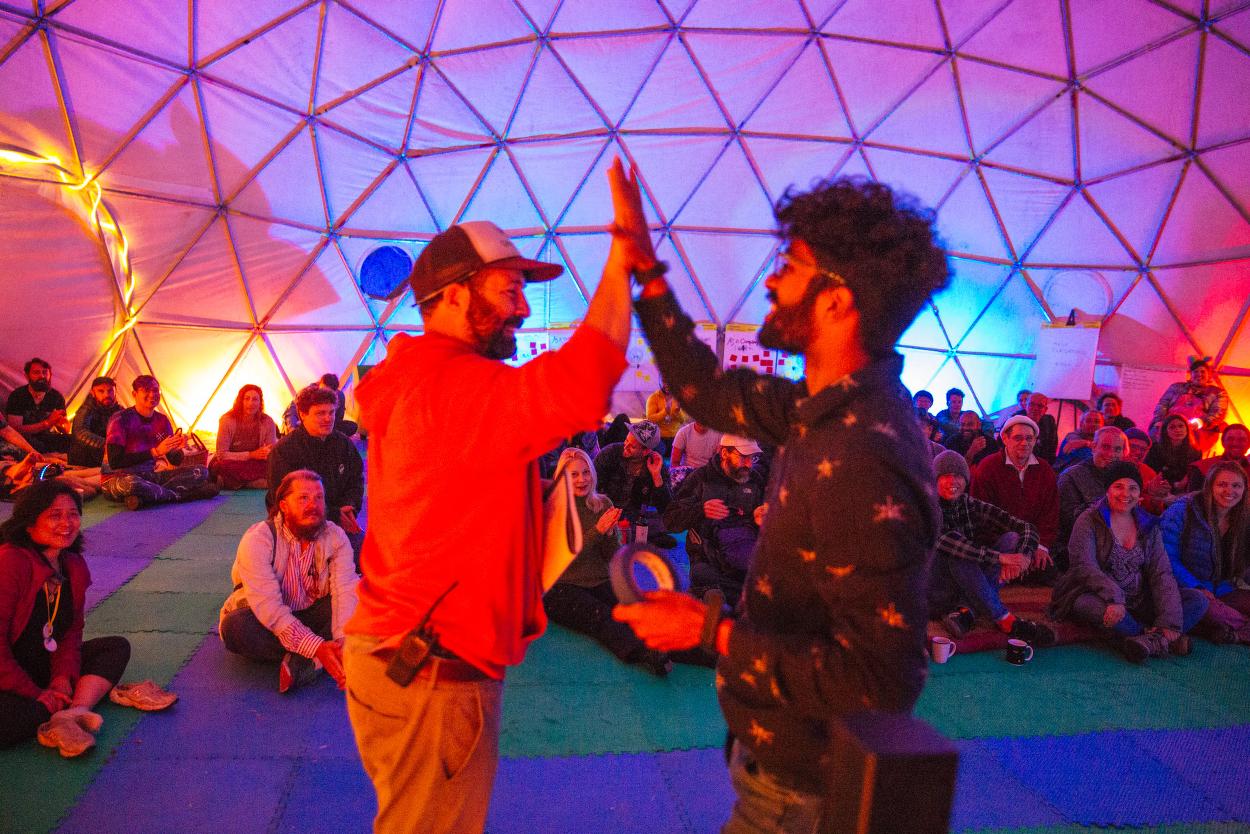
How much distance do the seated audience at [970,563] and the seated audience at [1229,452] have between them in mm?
2771

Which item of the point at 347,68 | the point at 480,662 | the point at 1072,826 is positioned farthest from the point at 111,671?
the point at 347,68

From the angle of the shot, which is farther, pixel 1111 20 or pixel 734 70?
pixel 734 70

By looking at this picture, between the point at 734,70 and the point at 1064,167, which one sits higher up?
the point at 734,70

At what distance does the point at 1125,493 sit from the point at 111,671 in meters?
7.48

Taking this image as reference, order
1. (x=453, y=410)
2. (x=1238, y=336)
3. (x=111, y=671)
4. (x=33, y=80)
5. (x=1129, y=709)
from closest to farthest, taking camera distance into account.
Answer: (x=453, y=410)
(x=111, y=671)
(x=1129, y=709)
(x=33, y=80)
(x=1238, y=336)

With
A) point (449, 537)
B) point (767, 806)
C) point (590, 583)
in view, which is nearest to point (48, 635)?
point (590, 583)

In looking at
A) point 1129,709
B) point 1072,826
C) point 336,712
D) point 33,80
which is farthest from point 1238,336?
point 33,80

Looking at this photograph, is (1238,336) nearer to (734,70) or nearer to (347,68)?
(734,70)

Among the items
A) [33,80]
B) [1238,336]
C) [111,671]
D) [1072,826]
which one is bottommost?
[1072,826]

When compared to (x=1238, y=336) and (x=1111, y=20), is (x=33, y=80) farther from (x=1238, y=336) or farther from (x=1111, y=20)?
(x=1238, y=336)

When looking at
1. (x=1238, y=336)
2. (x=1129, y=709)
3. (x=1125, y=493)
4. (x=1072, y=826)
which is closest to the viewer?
(x=1072, y=826)

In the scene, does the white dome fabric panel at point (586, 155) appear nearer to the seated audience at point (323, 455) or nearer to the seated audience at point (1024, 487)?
the seated audience at point (323, 455)

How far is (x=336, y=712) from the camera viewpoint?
176 inches

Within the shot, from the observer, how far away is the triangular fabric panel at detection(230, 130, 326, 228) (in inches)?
511
